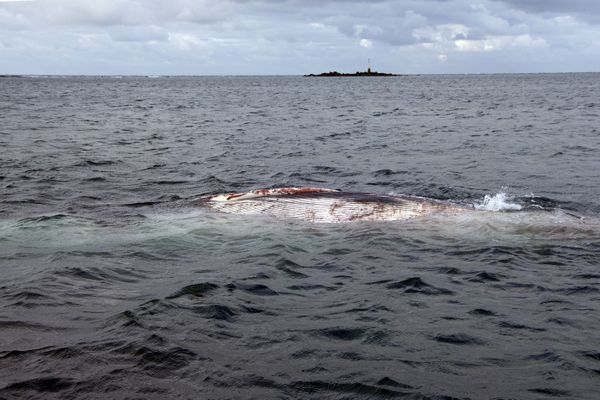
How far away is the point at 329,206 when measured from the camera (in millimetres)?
12250

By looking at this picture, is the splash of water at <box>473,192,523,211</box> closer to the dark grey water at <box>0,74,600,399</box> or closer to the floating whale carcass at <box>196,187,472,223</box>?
the dark grey water at <box>0,74,600,399</box>

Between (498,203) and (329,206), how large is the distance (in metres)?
Answer: 4.08

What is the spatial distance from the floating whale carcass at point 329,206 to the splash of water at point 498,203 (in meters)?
0.88

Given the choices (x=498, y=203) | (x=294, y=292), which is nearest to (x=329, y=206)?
(x=498, y=203)

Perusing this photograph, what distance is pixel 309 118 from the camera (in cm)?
4397

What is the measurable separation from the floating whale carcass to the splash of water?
2.88 feet

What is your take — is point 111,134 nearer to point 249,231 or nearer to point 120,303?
point 249,231

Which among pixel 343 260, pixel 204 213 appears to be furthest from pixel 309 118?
pixel 343 260

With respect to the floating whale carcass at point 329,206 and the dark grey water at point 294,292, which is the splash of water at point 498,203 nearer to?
the dark grey water at point 294,292

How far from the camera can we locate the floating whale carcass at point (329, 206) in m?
12.0

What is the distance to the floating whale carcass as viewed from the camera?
12023mm

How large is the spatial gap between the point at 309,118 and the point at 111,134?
16.4 m

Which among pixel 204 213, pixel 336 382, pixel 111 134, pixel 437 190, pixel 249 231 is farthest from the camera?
pixel 111 134

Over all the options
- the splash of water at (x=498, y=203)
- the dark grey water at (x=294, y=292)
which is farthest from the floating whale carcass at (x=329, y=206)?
the splash of water at (x=498, y=203)
